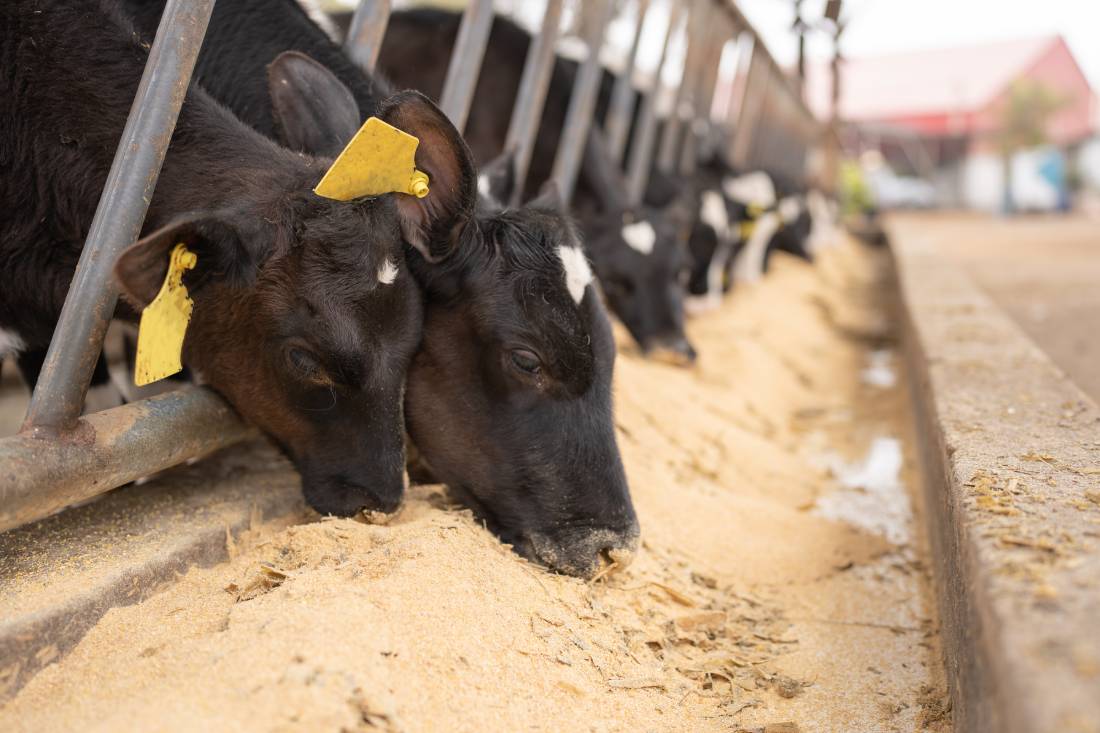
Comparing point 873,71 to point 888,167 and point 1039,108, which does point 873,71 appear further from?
point 1039,108

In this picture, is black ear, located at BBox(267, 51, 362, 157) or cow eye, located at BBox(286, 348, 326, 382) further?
black ear, located at BBox(267, 51, 362, 157)

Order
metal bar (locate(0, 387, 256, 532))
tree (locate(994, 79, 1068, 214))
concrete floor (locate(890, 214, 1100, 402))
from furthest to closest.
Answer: tree (locate(994, 79, 1068, 214)), concrete floor (locate(890, 214, 1100, 402)), metal bar (locate(0, 387, 256, 532))

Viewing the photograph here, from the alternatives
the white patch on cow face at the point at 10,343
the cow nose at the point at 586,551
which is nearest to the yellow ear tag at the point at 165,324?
the white patch on cow face at the point at 10,343

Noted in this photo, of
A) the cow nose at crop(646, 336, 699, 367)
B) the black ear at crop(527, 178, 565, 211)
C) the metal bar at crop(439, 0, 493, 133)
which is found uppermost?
the metal bar at crop(439, 0, 493, 133)

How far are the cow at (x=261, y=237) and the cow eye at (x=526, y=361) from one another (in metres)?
0.26

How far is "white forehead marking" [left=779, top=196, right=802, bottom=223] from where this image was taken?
34.2ft

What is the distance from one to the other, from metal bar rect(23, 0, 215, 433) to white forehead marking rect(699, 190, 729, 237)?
5.94 m

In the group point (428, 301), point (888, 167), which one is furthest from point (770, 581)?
point (888, 167)

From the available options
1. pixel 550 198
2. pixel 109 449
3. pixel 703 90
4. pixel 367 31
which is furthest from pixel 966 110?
pixel 109 449

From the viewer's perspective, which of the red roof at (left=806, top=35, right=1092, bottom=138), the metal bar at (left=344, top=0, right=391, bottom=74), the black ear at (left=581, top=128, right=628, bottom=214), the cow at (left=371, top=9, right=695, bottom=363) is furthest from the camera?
the red roof at (left=806, top=35, right=1092, bottom=138)

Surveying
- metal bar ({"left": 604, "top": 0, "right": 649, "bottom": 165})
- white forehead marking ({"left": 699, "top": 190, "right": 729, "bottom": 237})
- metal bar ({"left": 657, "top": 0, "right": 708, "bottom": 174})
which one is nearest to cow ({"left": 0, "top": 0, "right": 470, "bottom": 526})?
metal bar ({"left": 604, "top": 0, "right": 649, "bottom": 165})

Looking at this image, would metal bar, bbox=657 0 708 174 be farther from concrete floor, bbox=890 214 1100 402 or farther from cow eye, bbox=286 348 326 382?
cow eye, bbox=286 348 326 382

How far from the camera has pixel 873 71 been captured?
3566 centimetres

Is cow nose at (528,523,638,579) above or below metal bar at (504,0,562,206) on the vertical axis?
below
